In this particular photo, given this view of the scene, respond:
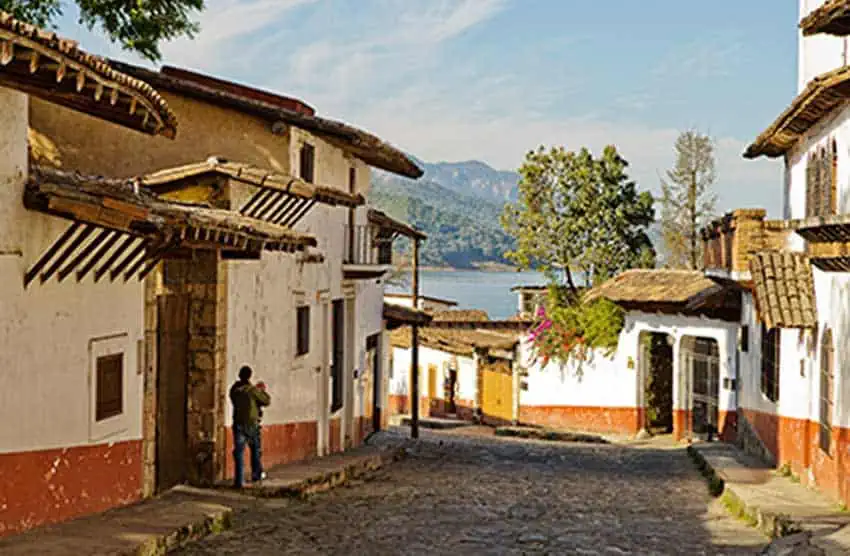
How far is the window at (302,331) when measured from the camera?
57.8 feet

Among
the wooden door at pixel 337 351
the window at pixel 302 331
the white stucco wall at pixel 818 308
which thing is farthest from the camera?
the wooden door at pixel 337 351

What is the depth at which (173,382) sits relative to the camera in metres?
13.6

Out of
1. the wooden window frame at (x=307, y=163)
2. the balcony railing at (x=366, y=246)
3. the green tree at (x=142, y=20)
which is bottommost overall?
the balcony railing at (x=366, y=246)

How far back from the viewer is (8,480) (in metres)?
8.91

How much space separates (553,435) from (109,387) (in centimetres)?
2125

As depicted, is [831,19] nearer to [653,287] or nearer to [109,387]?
[109,387]

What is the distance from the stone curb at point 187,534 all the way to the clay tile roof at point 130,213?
263cm

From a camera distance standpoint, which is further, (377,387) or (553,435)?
(553,435)

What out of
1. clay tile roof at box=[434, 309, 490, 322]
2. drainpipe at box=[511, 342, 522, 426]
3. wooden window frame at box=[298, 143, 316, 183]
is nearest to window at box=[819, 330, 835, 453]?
wooden window frame at box=[298, 143, 316, 183]

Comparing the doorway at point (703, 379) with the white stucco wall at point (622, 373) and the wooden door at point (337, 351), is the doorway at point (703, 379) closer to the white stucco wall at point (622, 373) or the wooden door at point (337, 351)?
the white stucco wall at point (622, 373)

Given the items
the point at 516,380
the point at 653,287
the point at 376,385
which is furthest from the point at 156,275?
the point at 516,380

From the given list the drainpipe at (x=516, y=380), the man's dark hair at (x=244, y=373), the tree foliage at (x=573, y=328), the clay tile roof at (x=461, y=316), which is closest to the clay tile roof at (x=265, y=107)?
the man's dark hair at (x=244, y=373)

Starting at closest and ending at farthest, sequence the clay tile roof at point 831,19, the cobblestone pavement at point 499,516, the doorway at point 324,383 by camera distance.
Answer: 1. the clay tile roof at point 831,19
2. the cobblestone pavement at point 499,516
3. the doorway at point 324,383

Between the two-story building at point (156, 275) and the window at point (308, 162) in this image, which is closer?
the two-story building at point (156, 275)
